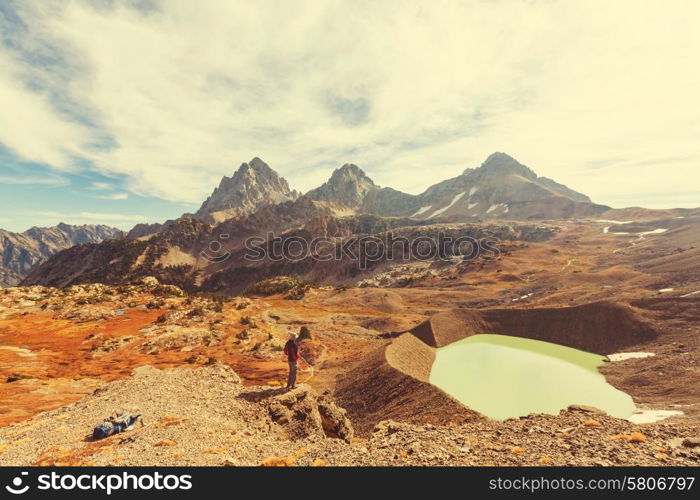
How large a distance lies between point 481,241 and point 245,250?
12767cm

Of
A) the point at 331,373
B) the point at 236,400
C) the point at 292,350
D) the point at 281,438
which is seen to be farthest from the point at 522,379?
the point at 236,400

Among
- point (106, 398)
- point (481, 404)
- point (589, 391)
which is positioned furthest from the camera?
point (589, 391)

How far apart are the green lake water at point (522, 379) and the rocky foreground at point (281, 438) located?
35.7 ft

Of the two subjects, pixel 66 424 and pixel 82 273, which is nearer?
pixel 66 424

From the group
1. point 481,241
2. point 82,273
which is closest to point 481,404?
point 481,241

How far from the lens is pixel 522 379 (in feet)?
97.8

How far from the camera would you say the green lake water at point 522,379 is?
24.8 metres

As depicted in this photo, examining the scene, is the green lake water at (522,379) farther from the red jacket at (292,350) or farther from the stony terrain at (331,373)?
the red jacket at (292,350)

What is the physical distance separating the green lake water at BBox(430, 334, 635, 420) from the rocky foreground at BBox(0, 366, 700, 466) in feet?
35.7

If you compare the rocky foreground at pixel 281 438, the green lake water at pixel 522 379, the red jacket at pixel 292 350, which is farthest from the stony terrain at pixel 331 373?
the green lake water at pixel 522 379

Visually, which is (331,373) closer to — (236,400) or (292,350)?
(292,350)

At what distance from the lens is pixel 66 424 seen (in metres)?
12.9

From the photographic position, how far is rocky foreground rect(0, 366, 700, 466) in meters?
9.19
